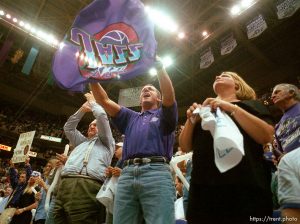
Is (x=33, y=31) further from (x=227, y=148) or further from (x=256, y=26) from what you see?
(x=227, y=148)

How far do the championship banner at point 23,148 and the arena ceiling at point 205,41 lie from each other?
5604 millimetres

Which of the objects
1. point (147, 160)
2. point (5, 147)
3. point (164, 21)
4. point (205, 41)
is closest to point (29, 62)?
point (164, 21)

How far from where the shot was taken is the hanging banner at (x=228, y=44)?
372 inches

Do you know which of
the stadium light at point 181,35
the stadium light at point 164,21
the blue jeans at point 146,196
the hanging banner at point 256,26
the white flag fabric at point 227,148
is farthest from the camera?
the stadium light at point 181,35

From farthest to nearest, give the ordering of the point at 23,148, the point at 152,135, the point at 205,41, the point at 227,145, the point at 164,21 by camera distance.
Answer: the point at 205,41 < the point at 164,21 < the point at 23,148 < the point at 152,135 < the point at 227,145

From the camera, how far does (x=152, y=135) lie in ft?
7.20

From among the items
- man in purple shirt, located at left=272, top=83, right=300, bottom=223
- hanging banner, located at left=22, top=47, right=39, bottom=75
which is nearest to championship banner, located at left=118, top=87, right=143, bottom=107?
hanging banner, located at left=22, top=47, right=39, bottom=75

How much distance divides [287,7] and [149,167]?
7.23m

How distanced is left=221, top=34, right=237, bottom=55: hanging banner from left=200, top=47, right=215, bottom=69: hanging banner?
22.5 inches

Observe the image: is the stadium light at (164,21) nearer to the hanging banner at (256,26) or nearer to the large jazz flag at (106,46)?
the hanging banner at (256,26)

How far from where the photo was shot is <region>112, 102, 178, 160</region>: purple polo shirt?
6.97 ft

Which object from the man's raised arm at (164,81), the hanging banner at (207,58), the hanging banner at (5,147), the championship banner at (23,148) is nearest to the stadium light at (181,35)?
the hanging banner at (207,58)

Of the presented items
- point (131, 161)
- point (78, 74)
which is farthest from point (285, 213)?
point (78, 74)

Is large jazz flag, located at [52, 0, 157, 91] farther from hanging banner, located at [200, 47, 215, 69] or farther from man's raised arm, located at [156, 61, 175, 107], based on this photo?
hanging banner, located at [200, 47, 215, 69]
